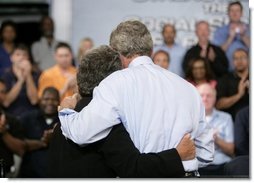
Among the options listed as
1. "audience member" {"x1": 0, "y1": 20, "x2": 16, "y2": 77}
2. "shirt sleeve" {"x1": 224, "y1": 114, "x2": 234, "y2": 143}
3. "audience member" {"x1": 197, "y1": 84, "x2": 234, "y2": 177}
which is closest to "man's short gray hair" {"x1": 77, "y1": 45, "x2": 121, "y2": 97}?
"audience member" {"x1": 197, "y1": 84, "x2": 234, "y2": 177}

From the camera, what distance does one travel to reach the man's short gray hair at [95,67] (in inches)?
117

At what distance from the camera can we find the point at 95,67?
2963 millimetres

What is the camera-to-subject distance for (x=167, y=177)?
2957 mm

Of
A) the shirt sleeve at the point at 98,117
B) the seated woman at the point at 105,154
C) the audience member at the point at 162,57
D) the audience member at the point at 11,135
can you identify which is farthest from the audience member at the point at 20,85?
the shirt sleeve at the point at 98,117

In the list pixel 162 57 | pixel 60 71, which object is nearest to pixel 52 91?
pixel 60 71

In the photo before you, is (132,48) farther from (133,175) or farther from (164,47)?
(164,47)

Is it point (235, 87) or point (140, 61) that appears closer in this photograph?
point (140, 61)

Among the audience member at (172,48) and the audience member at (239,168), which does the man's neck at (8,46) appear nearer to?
the audience member at (172,48)

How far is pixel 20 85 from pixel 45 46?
0.45m

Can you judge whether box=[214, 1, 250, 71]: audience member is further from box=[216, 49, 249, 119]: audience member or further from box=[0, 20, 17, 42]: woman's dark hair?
box=[0, 20, 17, 42]: woman's dark hair

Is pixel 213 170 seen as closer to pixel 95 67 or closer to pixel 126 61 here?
pixel 126 61

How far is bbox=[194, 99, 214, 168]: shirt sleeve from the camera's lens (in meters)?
3.09

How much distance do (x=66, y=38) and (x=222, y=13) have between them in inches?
56.7

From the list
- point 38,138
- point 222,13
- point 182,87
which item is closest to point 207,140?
point 182,87
